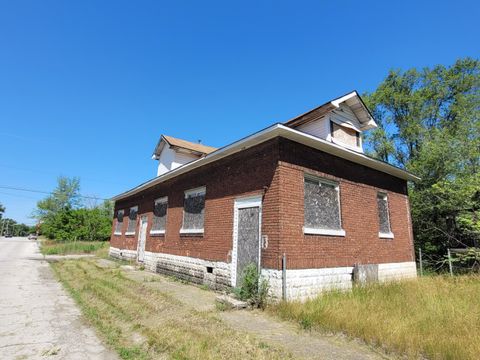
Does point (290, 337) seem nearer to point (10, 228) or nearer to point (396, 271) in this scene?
point (396, 271)

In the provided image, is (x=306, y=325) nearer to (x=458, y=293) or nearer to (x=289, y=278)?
(x=289, y=278)

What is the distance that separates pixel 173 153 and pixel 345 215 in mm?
9783

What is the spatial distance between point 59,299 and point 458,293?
11.2 metres

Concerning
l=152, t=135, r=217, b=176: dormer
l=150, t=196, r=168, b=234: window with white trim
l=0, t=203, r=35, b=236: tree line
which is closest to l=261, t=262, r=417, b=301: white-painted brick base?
l=150, t=196, r=168, b=234: window with white trim

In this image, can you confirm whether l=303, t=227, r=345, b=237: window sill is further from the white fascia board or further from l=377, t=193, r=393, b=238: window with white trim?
the white fascia board

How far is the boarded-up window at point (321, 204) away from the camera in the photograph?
28.1ft

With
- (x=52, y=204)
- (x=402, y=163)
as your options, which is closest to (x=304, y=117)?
(x=402, y=163)

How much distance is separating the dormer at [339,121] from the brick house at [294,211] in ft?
0.13

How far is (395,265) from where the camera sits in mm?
11344

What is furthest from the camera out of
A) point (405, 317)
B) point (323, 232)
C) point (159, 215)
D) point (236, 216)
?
point (159, 215)

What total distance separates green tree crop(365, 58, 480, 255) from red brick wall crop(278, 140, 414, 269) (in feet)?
8.52

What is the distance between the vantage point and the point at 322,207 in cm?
896

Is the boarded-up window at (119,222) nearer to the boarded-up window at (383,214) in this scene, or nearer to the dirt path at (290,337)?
the dirt path at (290,337)

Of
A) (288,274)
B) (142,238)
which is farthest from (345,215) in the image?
(142,238)
